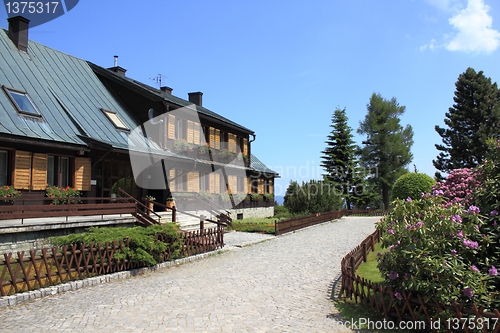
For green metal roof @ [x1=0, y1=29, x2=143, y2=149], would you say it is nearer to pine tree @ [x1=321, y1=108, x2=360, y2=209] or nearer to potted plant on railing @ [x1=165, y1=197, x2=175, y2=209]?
potted plant on railing @ [x1=165, y1=197, x2=175, y2=209]

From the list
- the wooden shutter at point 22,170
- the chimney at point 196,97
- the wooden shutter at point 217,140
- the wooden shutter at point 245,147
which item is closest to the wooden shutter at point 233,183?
the wooden shutter at point 217,140

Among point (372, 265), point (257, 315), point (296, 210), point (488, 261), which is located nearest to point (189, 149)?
point (296, 210)

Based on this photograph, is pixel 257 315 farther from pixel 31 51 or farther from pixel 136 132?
pixel 31 51

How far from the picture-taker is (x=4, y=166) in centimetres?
1431

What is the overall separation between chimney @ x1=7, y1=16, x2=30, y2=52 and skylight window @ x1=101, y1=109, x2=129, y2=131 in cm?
502

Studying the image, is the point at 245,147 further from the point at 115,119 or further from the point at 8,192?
the point at 8,192

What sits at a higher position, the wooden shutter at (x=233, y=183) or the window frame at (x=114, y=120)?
the window frame at (x=114, y=120)

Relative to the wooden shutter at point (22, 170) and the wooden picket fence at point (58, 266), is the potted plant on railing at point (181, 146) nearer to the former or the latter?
the wooden shutter at point (22, 170)

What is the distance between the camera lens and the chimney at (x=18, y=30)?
Answer: 19.1m

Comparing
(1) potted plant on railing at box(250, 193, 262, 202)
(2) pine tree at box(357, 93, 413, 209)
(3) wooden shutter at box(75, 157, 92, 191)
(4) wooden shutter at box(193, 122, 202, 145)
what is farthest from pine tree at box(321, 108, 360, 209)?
(3) wooden shutter at box(75, 157, 92, 191)

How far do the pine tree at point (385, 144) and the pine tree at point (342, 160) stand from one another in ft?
12.6

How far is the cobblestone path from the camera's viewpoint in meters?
6.43

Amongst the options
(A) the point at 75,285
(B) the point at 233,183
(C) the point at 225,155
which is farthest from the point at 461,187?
(B) the point at 233,183

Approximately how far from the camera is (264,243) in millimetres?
17203
